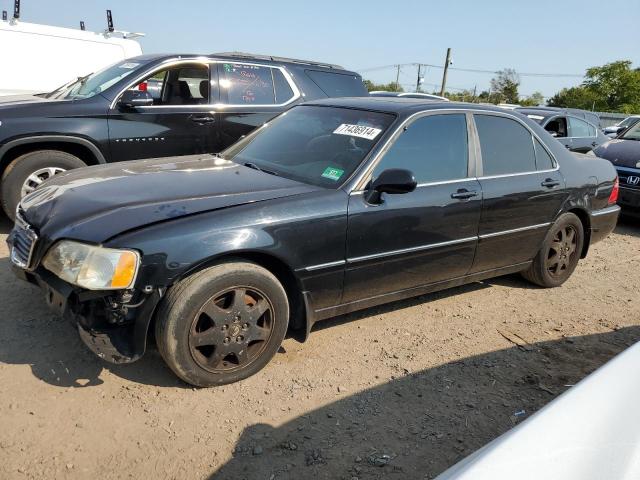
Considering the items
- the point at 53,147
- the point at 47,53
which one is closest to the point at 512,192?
the point at 53,147

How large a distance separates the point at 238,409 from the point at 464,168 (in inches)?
92.0

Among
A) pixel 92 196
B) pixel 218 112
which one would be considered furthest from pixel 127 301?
pixel 218 112

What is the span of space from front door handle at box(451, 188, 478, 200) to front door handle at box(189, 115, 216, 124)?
326 cm

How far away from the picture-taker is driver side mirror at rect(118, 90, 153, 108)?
17.6ft

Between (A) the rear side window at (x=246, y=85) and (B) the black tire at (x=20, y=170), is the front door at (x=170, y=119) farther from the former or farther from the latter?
(B) the black tire at (x=20, y=170)

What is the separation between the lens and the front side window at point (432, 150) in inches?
136

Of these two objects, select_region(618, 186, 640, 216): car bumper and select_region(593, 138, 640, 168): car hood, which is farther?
select_region(593, 138, 640, 168): car hood

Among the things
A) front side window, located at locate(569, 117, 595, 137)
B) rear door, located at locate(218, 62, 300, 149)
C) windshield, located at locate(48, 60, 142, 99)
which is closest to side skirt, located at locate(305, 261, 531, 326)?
rear door, located at locate(218, 62, 300, 149)

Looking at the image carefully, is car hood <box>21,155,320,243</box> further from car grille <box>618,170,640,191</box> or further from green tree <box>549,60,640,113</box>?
green tree <box>549,60,640,113</box>

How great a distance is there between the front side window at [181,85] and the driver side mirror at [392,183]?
3.35 metres

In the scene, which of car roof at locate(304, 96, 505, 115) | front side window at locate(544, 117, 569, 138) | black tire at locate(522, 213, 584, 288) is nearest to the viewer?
car roof at locate(304, 96, 505, 115)

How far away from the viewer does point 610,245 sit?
6.58m

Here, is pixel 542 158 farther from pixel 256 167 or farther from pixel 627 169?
pixel 627 169

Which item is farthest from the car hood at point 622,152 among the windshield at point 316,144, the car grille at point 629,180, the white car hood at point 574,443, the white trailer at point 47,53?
the white trailer at point 47,53
